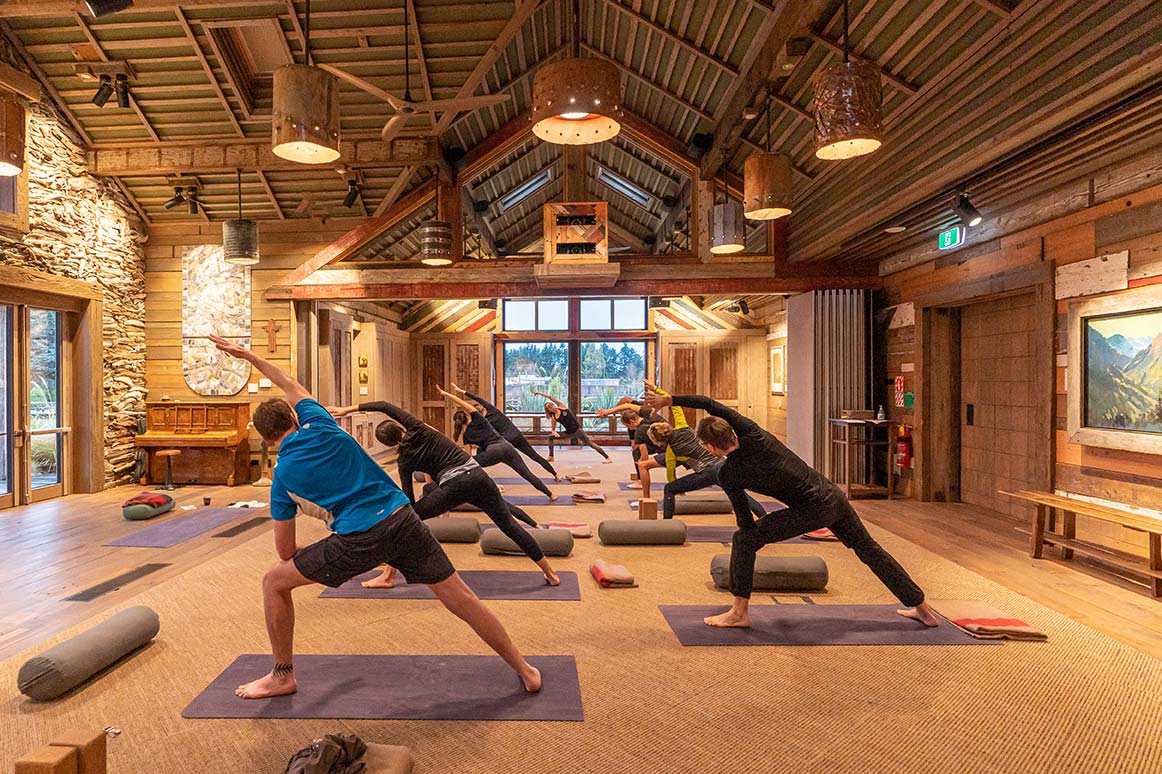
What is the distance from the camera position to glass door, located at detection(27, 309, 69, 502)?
295 inches

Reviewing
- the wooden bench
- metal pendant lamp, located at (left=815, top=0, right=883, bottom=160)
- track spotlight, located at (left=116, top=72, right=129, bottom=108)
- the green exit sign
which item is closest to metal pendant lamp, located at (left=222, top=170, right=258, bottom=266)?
track spotlight, located at (left=116, top=72, right=129, bottom=108)

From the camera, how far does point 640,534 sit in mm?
5445

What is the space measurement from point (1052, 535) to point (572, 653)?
408 cm

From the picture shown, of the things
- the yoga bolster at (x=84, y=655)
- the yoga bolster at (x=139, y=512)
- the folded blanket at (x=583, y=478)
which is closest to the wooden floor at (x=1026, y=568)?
the folded blanket at (x=583, y=478)

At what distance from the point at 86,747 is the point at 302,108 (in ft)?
10.7

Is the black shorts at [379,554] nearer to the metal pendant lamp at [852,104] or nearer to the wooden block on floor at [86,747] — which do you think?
the wooden block on floor at [86,747]

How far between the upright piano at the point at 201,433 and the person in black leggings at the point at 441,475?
555 cm

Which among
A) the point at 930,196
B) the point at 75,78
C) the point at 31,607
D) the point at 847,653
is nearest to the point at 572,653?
the point at 847,653

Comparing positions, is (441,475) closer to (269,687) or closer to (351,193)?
(269,687)

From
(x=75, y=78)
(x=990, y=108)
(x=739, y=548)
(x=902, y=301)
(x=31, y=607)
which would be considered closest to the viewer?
(x=739, y=548)

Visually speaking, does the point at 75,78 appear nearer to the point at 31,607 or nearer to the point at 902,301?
the point at 31,607

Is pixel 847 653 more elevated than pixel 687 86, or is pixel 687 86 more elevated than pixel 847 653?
pixel 687 86

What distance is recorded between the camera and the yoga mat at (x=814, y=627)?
3453 millimetres

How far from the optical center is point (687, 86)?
25.7 feet
